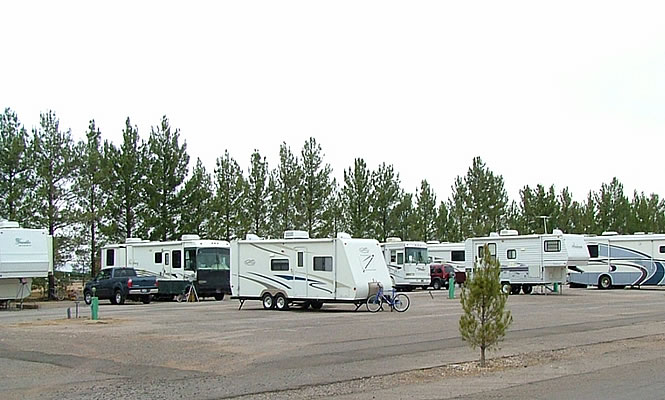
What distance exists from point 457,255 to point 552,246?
14.9m

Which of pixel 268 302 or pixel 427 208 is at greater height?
pixel 427 208

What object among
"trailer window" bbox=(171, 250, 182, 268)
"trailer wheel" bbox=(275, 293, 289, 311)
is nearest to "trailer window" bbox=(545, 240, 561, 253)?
"trailer wheel" bbox=(275, 293, 289, 311)

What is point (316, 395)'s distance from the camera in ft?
35.8

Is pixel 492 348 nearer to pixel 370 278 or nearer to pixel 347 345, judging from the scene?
pixel 347 345

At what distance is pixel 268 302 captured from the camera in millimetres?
28781

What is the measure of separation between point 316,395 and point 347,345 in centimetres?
594

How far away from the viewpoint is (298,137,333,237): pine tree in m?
53.0

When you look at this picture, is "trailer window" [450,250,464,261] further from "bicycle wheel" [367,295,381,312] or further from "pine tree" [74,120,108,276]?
"bicycle wheel" [367,295,381,312]


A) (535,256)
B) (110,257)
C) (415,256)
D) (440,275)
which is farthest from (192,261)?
(440,275)

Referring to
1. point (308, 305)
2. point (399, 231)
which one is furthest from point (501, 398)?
point (399, 231)

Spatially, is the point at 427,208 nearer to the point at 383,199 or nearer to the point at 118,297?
the point at 383,199

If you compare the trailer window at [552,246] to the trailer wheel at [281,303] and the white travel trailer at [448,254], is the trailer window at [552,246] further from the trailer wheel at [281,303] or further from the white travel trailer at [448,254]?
the trailer wheel at [281,303]

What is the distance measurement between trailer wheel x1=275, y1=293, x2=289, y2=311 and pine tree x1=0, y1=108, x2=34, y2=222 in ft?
59.0

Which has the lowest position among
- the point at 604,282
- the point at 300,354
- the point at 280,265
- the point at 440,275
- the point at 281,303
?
the point at 300,354
